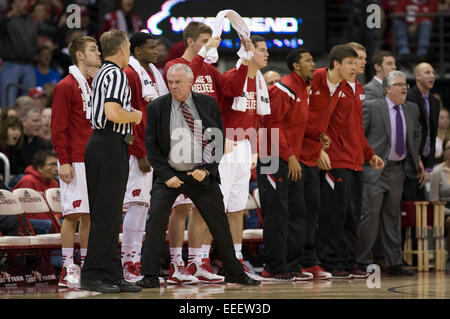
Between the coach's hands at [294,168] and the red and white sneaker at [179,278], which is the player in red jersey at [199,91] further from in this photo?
the coach's hands at [294,168]

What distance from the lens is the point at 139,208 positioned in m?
7.44

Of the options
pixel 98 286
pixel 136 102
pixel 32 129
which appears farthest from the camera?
pixel 32 129

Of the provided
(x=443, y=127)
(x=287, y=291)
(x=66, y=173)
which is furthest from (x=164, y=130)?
(x=443, y=127)

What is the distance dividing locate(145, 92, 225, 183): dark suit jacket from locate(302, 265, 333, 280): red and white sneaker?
1.87 meters

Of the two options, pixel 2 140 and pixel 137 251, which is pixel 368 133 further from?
pixel 2 140

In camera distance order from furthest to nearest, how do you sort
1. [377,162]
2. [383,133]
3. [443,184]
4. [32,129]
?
[443,184], [32,129], [383,133], [377,162]

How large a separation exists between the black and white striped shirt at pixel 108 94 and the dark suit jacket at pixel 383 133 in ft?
11.8

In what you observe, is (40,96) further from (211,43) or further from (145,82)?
(211,43)

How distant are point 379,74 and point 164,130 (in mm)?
3820

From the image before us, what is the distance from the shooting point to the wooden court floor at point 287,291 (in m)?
6.13

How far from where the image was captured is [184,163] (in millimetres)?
6766

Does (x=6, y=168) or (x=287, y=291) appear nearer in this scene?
(x=287, y=291)

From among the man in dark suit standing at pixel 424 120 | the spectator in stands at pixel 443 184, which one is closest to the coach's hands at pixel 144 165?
the man in dark suit standing at pixel 424 120

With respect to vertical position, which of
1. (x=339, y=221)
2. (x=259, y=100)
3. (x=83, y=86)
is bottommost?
(x=339, y=221)
